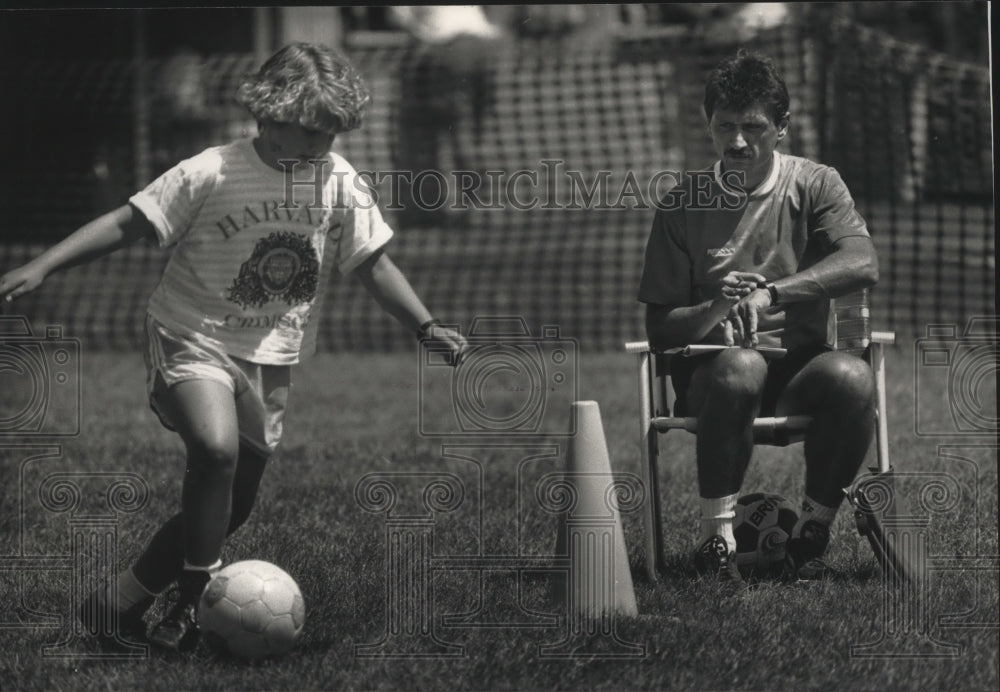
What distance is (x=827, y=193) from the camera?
5098mm

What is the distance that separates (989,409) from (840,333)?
3.50m

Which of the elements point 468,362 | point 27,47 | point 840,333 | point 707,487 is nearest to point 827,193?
point 840,333

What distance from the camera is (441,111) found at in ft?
53.3

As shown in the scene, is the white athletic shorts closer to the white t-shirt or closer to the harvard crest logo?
the white t-shirt

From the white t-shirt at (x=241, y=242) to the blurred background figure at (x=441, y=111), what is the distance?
10.6 meters

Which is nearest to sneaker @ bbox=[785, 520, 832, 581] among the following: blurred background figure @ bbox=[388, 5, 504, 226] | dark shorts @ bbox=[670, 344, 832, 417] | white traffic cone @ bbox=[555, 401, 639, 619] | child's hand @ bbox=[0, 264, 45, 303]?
dark shorts @ bbox=[670, 344, 832, 417]

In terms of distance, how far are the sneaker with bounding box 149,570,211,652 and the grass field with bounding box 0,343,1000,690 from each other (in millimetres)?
51

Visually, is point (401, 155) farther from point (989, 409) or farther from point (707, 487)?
point (707, 487)

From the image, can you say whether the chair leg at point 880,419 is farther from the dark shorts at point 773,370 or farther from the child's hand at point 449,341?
A: the child's hand at point 449,341

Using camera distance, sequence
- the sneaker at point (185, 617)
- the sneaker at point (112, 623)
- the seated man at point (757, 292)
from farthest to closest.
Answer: the seated man at point (757, 292)
the sneaker at point (112, 623)
the sneaker at point (185, 617)

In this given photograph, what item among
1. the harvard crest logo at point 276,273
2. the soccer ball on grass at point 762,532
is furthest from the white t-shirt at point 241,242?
the soccer ball on grass at point 762,532

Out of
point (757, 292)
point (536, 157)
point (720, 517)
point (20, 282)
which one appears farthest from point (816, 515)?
point (536, 157)

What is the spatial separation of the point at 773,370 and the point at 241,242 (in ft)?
6.19

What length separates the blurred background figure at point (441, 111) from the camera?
15.8m
